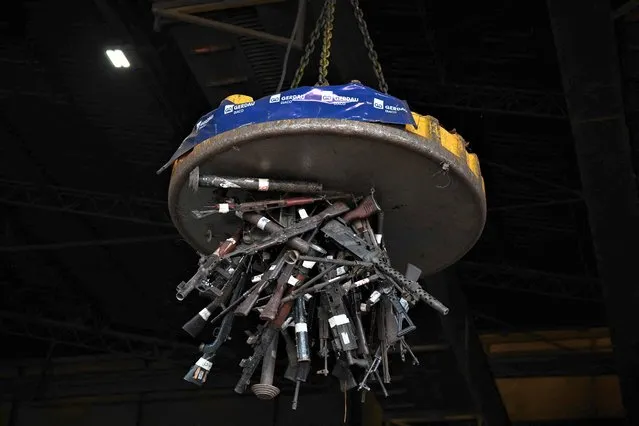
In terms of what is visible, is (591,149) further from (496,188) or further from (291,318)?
(291,318)

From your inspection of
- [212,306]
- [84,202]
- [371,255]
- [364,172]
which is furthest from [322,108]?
[84,202]

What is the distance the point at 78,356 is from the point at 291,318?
15.5m

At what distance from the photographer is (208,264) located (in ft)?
22.4

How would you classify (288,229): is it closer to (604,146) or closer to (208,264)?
(208,264)

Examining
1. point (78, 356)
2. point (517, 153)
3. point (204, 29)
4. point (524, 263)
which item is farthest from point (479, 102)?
point (78, 356)

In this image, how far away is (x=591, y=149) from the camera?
10.7m

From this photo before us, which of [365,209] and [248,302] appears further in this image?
[365,209]

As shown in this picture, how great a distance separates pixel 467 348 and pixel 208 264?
8.30 metres

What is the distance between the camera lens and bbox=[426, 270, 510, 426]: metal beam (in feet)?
43.7

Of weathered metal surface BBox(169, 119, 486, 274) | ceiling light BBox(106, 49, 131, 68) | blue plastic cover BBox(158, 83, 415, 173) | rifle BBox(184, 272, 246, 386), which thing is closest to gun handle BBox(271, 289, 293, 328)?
rifle BBox(184, 272, 246, 386)

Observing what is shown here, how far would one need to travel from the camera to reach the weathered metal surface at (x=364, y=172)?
628 centimetres

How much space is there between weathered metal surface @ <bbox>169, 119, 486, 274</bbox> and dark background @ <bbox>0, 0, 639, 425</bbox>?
3.17 m

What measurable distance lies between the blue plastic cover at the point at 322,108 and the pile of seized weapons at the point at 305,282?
1.41 feet

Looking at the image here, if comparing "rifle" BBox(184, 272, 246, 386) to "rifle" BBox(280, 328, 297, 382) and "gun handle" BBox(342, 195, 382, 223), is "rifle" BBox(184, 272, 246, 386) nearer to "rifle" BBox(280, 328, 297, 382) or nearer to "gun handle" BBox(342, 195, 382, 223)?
"rifle" BBox(280, 328, 297, 382)
